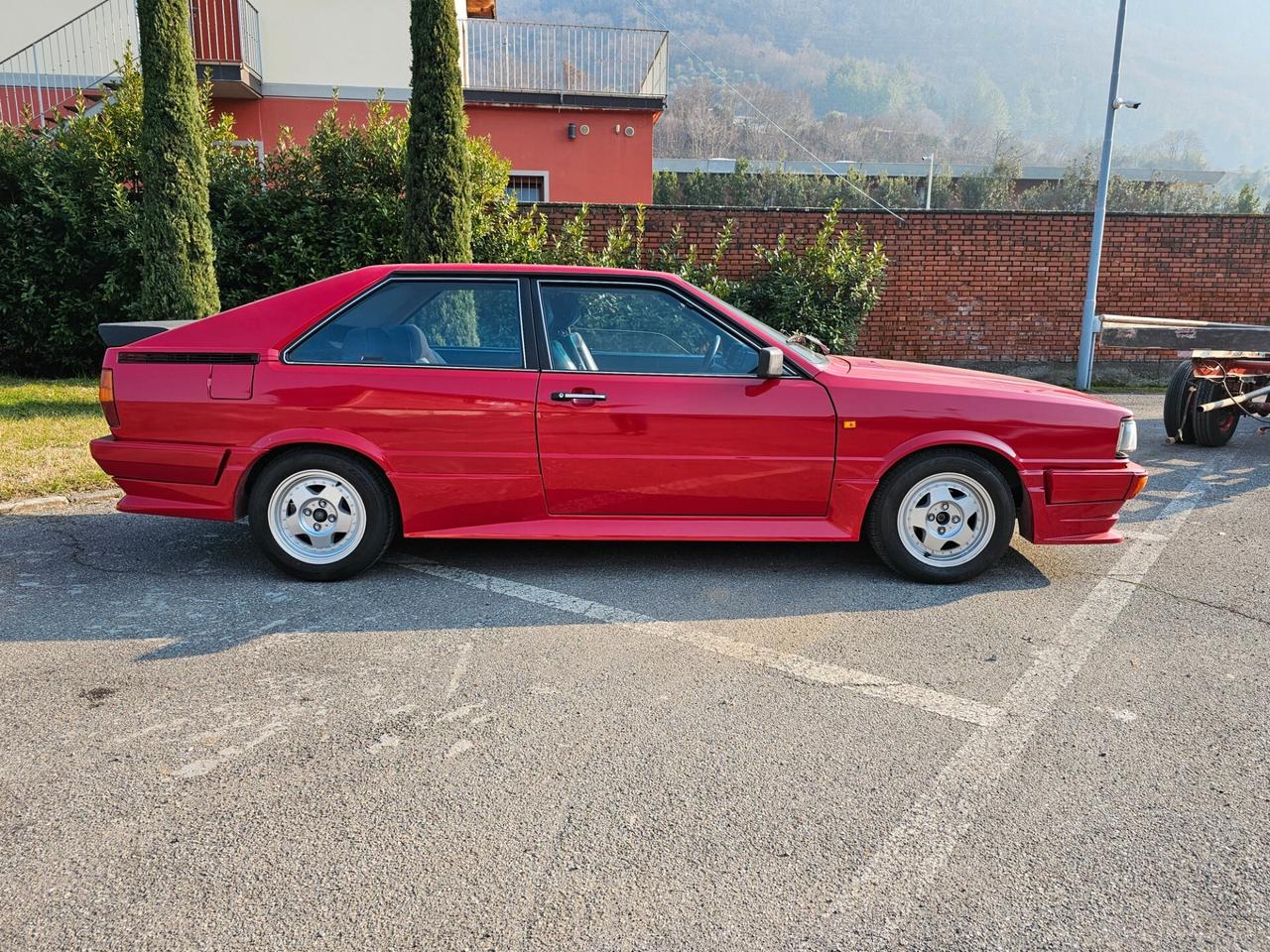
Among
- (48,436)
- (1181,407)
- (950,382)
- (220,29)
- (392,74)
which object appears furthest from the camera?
(392,74)

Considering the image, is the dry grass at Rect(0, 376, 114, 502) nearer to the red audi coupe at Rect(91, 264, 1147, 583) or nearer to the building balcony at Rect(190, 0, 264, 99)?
the red audi coupe at Rect(91, 264, 1147, 583)

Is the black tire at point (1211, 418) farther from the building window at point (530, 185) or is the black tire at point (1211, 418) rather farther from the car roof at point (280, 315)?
the building window at point (530, 185)

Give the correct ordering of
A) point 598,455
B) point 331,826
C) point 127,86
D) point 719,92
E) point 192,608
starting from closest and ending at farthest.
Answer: point 331,826
point 192,608
point 598,455
point 127,86
point 719,92

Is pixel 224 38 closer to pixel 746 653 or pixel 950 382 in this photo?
pixel 950 382

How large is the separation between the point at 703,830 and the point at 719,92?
111903 mm

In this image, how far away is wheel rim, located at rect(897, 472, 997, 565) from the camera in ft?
15.5

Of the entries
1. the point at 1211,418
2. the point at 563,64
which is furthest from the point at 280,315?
the point at 563,64

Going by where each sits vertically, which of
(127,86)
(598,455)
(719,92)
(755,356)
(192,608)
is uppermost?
(719,92)

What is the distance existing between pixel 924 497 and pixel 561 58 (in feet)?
49.6

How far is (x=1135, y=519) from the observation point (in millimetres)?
6273

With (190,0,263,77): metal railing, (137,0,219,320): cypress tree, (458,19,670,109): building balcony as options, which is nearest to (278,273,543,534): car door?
(137,0,219,320): cypress tree

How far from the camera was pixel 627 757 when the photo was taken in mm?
3027

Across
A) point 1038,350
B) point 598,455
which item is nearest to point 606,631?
point 598,455

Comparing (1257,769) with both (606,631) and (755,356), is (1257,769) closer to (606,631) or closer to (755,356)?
(606,631)
